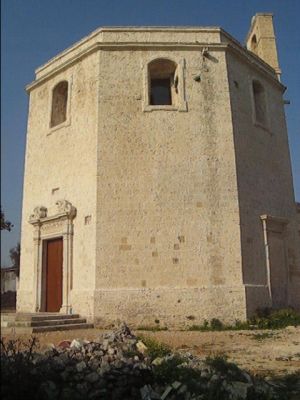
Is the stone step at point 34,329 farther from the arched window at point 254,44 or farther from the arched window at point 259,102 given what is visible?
the arched window at point 254,44

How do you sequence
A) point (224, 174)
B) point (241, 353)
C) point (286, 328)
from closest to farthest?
point (241, 353) → point (286, 328) → point (224, 174)

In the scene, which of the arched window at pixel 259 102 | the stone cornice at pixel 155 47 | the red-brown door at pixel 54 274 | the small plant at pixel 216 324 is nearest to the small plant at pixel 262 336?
the small plant at pixel 216 324

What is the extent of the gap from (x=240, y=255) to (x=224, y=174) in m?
2.27

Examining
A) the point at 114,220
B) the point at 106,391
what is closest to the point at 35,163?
the point at 114,220

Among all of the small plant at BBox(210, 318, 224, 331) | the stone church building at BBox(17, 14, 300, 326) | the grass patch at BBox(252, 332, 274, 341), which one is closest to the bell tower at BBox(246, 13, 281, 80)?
the stone church building at BBox(17, 14, 300, 326)

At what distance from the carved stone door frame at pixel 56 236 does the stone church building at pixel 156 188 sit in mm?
32

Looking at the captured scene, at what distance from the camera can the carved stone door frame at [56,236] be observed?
37.8ft

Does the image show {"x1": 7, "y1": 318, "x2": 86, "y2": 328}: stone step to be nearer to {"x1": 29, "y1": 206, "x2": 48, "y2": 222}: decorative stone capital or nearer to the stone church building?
the stone church building

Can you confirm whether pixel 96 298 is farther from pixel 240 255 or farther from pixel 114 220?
pixel 240 255

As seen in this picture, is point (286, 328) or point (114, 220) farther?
point (114, 220)

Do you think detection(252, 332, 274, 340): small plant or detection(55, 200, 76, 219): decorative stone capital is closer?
detection(252, 332, 274, 340): small plant

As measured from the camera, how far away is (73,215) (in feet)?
38.6

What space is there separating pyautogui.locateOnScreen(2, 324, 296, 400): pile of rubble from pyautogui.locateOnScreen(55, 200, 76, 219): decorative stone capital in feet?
22.4

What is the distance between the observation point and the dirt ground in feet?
19.9
